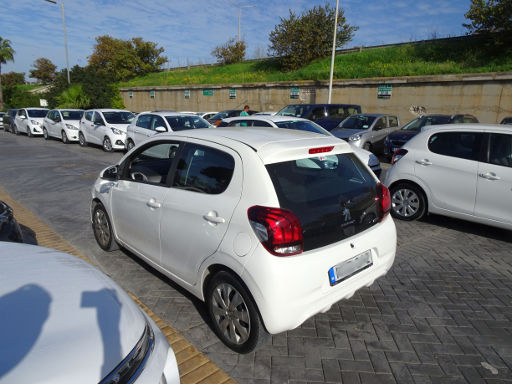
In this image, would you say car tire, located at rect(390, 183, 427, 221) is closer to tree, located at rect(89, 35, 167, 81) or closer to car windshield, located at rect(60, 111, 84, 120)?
car windshield, located at rect(60, 111, 84, 120)

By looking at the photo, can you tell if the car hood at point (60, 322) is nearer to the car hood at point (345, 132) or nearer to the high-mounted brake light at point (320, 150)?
the high-mounted brake light at point (320, 150)

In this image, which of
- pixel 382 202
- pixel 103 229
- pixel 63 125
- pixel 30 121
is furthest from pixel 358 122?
pixel 30 121

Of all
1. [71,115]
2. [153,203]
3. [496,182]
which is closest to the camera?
[153,203]

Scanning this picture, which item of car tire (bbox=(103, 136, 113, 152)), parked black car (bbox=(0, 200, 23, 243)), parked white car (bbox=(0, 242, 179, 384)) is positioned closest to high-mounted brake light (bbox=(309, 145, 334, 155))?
parked white car (bbox=(0, 242, 179, 384))

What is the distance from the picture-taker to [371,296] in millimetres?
3617

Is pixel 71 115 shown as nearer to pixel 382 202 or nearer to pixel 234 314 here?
pixel 234 314

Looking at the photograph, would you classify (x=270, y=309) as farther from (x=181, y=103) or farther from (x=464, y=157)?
(x=181, y=103)

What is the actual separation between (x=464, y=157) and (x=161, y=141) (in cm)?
428

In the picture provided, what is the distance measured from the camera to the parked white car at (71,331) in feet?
5.02

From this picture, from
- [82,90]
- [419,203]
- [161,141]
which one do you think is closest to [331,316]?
[161,141]

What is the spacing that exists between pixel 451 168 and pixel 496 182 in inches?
24.5

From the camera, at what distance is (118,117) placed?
14.9 metres

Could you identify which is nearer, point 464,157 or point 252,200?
point 252,200

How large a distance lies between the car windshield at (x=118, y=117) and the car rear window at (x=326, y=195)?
13299 mm
